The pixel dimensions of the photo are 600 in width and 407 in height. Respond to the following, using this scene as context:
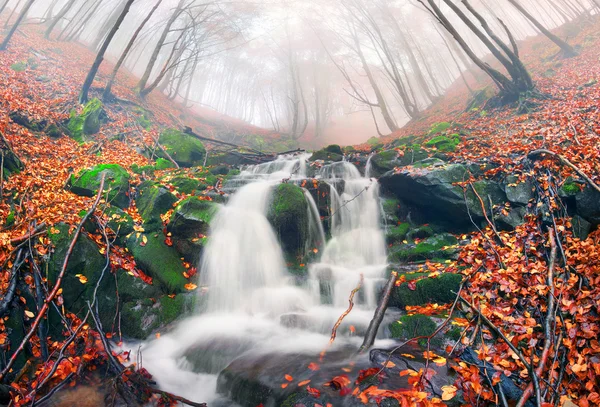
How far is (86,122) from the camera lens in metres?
11.7

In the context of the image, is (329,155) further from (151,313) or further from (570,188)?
(151,313)

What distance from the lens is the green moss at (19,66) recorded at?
45.7 feet

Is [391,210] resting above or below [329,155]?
below

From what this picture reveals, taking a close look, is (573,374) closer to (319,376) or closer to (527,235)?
(319,376)

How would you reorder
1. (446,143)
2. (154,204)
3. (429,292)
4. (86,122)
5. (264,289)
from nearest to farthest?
(429,292)
(264,289)
(154,204)
(446,143)
(86,122)

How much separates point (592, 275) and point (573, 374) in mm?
1771

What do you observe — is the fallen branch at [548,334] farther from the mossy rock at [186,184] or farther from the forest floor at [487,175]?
the mossy rock at [186,184]

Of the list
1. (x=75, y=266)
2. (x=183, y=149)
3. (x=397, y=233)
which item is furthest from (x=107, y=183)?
(x=397, y=233)

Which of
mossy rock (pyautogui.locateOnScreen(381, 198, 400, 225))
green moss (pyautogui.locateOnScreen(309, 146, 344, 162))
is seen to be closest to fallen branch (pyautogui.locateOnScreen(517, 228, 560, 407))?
mossy rock (pyautogui.locateOnScreen(381, 198, 400, 225))

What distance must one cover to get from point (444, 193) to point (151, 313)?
26.4 feet

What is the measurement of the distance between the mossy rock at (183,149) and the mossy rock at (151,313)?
8267mm

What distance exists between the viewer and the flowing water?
4887mm

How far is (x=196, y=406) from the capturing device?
3.65 metres

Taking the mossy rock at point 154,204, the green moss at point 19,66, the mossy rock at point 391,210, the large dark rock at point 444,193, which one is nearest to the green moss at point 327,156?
the large dark rock at point 444,193
